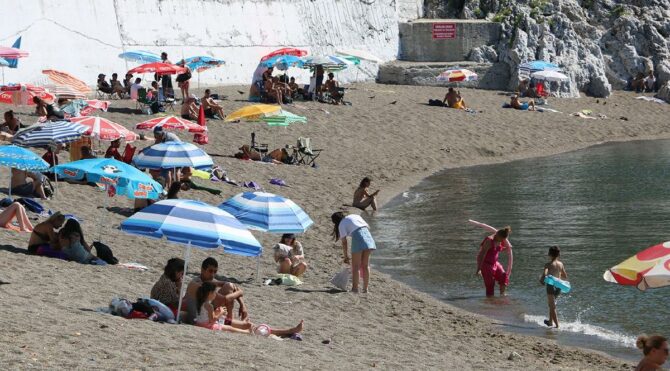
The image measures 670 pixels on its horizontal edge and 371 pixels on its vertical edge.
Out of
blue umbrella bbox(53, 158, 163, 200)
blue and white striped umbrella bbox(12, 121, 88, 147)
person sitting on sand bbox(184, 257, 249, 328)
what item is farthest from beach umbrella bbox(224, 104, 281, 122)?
person sitting on sand bbox(184, 257, 249, 328)

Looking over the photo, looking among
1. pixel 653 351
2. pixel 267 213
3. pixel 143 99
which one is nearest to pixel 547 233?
pixel 267 213

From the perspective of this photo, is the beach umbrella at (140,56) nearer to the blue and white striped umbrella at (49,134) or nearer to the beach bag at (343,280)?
the blue and white striped umbrella at (49,134)

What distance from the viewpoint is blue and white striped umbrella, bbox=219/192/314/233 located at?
58.2ft

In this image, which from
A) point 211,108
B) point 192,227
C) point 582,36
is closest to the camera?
point 192,227

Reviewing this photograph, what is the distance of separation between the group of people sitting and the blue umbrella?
12.8 feet

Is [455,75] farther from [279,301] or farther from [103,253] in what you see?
[103,253]

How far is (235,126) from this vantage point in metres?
32.1

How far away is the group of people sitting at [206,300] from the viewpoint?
548 inches

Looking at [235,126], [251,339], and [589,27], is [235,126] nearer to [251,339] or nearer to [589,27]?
[251,339]

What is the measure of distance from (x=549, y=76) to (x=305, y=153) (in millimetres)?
15406

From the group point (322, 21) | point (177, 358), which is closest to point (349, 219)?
point (177, 358)

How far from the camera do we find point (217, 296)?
14531 mm

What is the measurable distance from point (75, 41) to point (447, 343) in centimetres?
2085

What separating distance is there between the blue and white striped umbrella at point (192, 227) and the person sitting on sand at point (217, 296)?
434 mm
